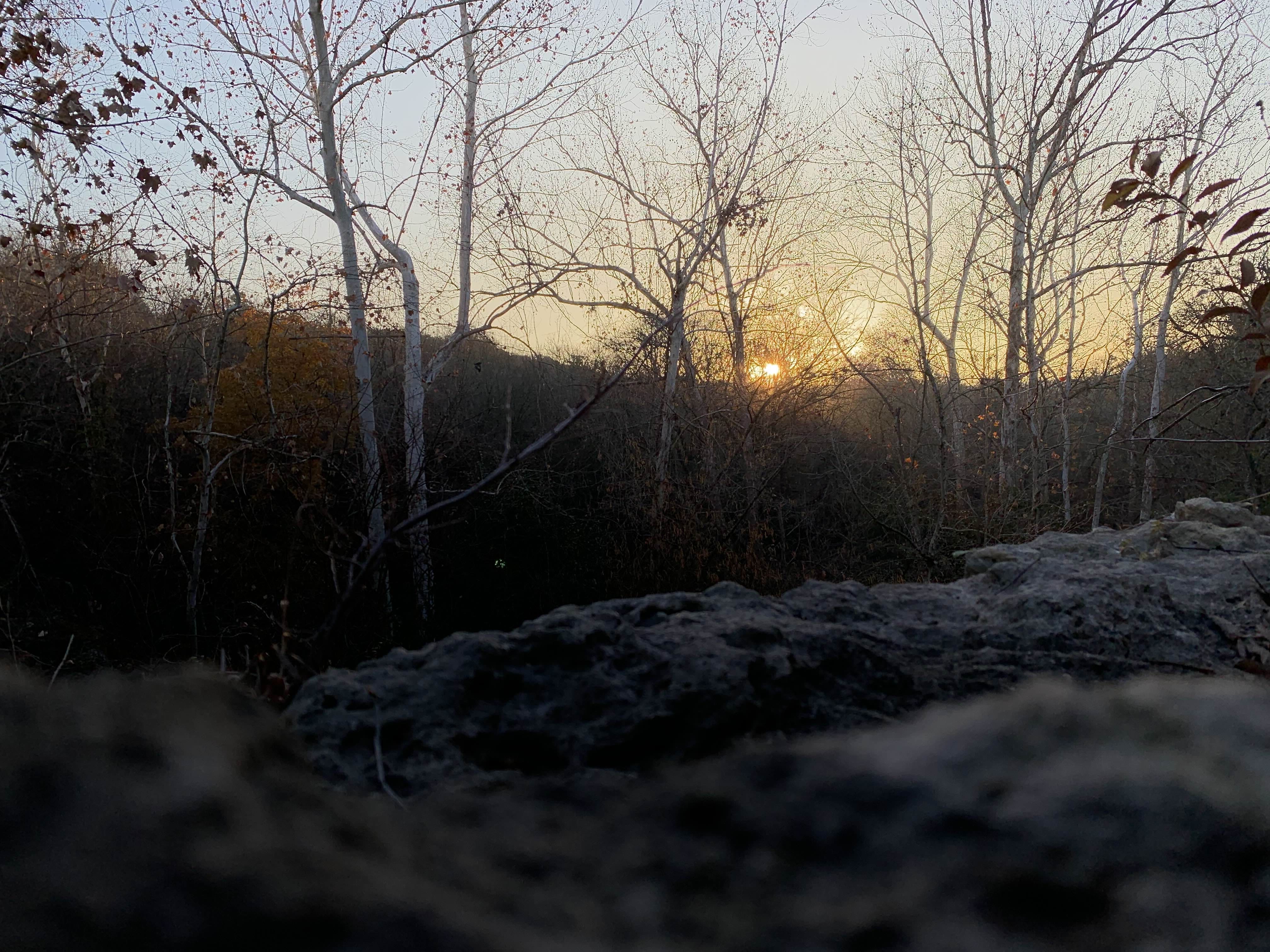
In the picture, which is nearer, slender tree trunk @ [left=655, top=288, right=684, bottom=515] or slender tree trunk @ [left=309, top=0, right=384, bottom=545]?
slender tree trunk @ [left=309, top=0, right=384, bottom=545]

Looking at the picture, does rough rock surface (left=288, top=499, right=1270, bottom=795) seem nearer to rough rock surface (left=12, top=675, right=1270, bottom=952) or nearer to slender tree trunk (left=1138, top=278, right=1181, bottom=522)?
rough rock surface (left=12, top=675, right=1270, bottom=952)

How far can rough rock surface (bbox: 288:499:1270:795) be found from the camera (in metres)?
1.20

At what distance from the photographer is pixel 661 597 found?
69.9 inches

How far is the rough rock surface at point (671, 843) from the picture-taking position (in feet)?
2.29

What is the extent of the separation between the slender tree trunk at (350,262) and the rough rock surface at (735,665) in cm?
673

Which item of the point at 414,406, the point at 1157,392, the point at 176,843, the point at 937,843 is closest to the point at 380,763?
the point at 176,843

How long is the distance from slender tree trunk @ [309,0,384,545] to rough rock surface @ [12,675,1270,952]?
7.27 m

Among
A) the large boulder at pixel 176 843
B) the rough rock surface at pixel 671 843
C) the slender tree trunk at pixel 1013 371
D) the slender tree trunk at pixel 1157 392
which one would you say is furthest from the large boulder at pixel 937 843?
the slender tree trunk at pixel 1157 392

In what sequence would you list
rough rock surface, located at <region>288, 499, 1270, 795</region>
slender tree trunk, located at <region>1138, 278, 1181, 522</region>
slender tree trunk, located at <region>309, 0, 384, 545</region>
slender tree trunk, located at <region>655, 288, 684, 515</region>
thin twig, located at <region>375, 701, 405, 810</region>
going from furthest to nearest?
slender tree trunk, located at <region>1138, 278, 1181, 522</region> < slender tree trunk, located at <region>655, 288, 684, 515</region> < slender tree trunk, located at <region>309, 0, 384, 545</region> < rough rock surface, located at <region>288, 499, 1270, 795</region> < thin twig, located at <region>375, 701, 405, 810</region>

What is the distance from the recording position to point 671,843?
2.86 feet

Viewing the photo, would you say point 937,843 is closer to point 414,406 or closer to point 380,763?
point 380,763

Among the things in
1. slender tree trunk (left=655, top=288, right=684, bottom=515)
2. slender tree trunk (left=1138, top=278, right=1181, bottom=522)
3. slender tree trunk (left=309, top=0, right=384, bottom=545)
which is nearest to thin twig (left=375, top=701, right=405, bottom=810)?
slender tree trunk (left=309, top=0, right=384, bottom=545)

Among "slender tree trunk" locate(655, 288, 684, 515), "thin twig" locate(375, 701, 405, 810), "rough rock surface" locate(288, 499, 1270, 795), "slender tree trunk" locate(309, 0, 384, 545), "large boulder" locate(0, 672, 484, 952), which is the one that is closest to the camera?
"large boulder" locate(0, 672, 484, 952)

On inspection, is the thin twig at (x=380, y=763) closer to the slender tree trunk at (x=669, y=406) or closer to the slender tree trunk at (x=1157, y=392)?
the slender tree trunk at (x=669, y=406)
